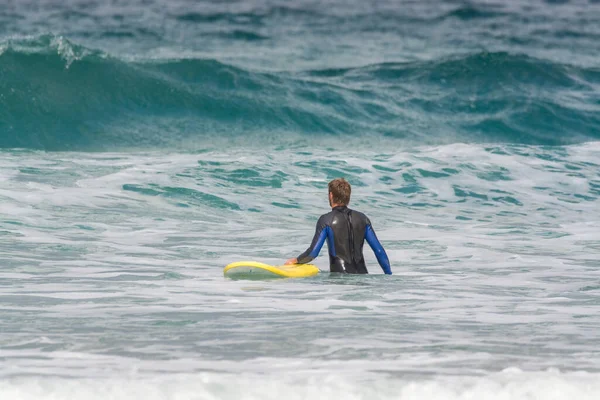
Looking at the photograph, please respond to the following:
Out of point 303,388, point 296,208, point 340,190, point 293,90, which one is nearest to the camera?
point 303,388

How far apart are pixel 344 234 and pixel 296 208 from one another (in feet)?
18.5

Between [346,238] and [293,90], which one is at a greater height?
[293,90]

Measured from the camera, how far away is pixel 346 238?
28.6 feet

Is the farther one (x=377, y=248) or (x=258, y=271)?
(x=377, y=248)

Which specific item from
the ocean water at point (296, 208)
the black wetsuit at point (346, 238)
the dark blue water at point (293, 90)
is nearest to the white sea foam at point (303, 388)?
the ocean water at point (296, 208)

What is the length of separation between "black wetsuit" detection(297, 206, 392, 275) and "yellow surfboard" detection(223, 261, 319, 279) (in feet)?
0.99

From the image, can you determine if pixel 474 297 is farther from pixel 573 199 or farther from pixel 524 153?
pixel 524 153

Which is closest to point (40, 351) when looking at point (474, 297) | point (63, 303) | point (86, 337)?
point (86, 337)

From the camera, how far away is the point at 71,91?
2414 cm

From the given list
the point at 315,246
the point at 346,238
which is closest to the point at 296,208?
the point at 346,238

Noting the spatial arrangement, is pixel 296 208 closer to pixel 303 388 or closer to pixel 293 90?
pixel 303 388

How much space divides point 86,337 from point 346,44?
102ft

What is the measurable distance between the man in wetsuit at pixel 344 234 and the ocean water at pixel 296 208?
8.8 inches

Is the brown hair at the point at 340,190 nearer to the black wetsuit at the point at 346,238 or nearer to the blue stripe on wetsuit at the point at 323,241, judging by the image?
the black wetsuit at the point at 346,238
